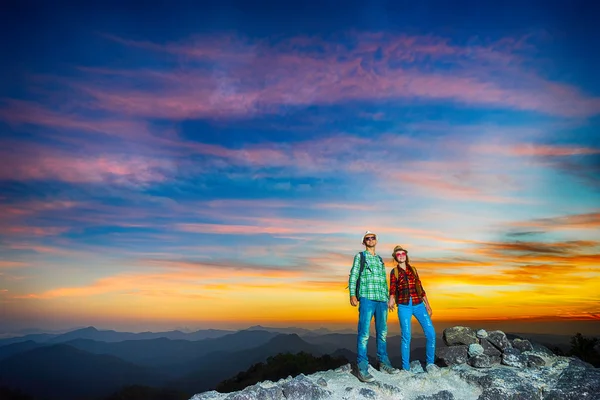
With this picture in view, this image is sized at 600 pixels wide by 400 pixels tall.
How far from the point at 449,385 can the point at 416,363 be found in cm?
189

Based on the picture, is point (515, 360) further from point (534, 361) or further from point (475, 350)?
point (475, 350)

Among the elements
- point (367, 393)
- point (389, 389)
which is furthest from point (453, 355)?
point (367, 393)

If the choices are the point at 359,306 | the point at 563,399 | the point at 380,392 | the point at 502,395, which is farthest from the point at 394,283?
the point at 563,399

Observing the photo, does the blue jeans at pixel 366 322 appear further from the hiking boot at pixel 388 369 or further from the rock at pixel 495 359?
the rock at pixel 495 359

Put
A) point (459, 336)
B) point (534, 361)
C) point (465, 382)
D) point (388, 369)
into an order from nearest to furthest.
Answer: point (465, 382)
point (388, 369)
point (534, 361)
point (459, 336)

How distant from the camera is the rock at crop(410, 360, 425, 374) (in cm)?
1210

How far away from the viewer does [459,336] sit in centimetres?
1344

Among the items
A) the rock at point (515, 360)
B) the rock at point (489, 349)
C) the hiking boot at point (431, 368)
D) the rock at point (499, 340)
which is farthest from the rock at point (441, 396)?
the rock at point (499, 340)

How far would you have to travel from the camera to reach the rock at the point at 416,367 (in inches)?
476

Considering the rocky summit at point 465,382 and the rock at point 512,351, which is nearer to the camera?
the rocky summit at point 465,382

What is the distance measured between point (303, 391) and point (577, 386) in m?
6.68

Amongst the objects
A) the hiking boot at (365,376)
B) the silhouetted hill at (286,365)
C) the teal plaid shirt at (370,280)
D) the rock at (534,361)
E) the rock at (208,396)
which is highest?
the teal plaid shirt at (370,280)

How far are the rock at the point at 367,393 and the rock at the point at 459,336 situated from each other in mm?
4157

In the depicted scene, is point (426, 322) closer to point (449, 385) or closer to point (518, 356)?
point (449, 385)
